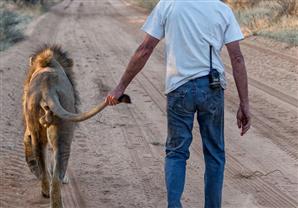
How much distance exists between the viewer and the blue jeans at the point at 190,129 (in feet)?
17.9

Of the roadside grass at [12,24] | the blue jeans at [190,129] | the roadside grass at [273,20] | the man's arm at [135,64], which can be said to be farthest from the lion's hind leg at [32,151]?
the roadside grass at [12,24]

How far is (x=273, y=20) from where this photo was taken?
23.5 metres

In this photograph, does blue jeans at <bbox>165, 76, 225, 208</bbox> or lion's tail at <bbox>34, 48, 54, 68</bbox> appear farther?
lion's tail at <bbox>34, 48, 54, 68</bbox>

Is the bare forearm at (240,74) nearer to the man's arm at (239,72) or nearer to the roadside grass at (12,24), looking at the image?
the man's arm at (239,72)

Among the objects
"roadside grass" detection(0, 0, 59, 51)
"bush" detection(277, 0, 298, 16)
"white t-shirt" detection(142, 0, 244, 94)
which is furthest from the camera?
"bush" detection(277, 0, 298, 16)

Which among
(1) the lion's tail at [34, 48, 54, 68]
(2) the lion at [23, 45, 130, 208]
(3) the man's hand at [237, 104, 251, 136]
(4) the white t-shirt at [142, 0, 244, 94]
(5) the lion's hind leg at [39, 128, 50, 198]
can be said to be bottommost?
(5) the lion's hind leg at [39, 128, 50, 198]

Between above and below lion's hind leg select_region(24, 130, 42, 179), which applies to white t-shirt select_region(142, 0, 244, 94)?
above

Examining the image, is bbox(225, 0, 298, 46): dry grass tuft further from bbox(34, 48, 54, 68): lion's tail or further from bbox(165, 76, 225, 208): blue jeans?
bbox(165, 76, 225, 208): blue jeans

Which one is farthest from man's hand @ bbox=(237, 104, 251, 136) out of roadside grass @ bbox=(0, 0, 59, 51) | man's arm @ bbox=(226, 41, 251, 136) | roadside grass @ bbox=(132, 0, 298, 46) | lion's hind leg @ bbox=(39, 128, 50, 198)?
roadside grass @ bbox=(0, 0, 59, 51)

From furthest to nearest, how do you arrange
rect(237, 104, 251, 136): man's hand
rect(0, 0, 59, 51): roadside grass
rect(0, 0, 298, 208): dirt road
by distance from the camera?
rect(0, 0, 59, 51): roadside grass, rect(0, 0, 298, 208): dirt road, rect(237, 104, 251, 136): man's hand

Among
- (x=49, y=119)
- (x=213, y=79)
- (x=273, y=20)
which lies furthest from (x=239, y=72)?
(x=273, y=20)

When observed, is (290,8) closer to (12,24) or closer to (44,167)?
(12,24)

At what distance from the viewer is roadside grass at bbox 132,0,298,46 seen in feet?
65.6

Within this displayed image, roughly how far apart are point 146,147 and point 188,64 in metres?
3.89
